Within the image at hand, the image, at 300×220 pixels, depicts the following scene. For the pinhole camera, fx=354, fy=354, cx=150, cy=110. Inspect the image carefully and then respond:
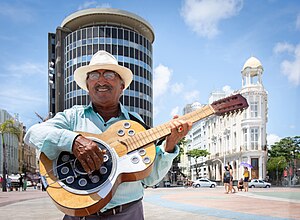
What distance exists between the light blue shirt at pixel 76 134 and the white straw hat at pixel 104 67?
7.5 inches

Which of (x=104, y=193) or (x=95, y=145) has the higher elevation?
(x=95, y=145)

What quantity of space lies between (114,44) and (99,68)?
145 ft

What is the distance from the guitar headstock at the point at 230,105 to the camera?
2066 millimetres

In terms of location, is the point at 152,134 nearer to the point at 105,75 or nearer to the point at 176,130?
the point at 176,130

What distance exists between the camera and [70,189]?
5.38ft

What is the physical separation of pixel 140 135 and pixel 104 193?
0.38m

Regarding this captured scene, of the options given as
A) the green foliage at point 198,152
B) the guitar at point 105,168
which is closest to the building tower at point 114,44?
the green foliage at point 198,152

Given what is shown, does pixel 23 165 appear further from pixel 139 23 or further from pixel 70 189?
pixel 70 189

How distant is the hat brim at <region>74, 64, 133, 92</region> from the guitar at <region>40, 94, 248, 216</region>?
0.90 ft

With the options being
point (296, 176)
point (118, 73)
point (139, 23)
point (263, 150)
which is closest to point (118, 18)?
point (139, 23)

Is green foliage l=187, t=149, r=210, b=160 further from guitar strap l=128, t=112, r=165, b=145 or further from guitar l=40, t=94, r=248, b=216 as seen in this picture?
guitar l=40, t=94, r=248, b=216

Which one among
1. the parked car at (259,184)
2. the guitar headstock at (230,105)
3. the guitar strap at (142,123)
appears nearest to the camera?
the guitar strap at (142,123)

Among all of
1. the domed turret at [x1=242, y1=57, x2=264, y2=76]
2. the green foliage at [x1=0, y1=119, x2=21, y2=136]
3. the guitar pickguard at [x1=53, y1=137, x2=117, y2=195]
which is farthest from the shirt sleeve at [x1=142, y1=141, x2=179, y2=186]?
the green foliage at [x1=0, y1=119, x2=21, y2=136]

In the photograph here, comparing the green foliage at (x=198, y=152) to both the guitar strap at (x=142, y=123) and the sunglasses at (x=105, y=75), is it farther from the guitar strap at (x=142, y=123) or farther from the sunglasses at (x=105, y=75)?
the sunglasses at (x=105, y=75)
